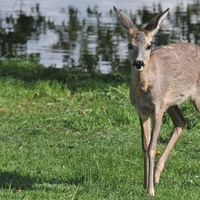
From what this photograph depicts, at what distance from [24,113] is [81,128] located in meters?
1.12

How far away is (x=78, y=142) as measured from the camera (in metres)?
9.52

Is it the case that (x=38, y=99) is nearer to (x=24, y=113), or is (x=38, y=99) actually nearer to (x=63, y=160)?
(x=24, y=113)

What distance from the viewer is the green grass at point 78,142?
24.6ft

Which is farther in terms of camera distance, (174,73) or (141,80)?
(174,73)

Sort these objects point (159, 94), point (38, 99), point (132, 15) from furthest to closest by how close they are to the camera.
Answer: point (132, 15), point (38, 99), point (159, 94)

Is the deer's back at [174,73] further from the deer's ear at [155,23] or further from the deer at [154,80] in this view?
the deer's ear at [155,23]

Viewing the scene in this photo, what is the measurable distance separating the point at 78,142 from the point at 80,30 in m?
9.11

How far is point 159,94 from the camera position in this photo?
7758 millimetres

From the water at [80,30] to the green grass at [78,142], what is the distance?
2.13 meters

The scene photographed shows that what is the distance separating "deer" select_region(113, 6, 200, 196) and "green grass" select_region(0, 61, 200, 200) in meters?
0.36

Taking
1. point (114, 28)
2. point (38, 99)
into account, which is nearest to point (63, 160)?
point (38, 99)

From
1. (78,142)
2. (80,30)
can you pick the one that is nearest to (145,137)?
(78,142)

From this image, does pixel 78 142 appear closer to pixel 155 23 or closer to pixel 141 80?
pixel 141 80

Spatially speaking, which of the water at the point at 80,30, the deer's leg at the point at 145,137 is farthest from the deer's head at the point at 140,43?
the water at the point at 80,30
